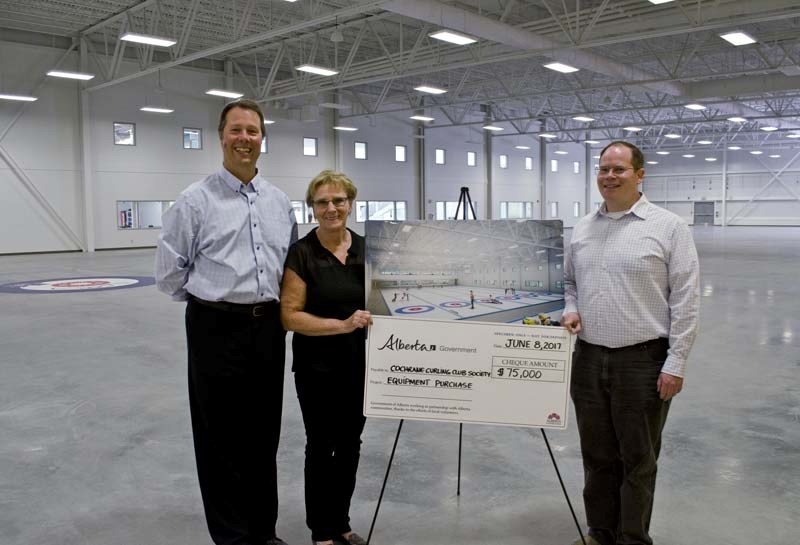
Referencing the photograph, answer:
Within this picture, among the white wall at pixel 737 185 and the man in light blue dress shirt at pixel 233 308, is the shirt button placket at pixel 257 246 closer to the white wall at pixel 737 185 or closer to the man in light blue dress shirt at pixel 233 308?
the man in light blue dress shirt at pixel 233 308

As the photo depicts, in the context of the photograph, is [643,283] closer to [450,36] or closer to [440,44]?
[450,36]

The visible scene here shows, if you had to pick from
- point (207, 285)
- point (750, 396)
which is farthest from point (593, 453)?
point (750, 396)

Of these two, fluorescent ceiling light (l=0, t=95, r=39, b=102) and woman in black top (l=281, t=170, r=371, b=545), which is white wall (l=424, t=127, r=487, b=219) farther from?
woman in black top (l=281, t=170, r=371, b=545)

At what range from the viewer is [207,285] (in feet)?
9.04

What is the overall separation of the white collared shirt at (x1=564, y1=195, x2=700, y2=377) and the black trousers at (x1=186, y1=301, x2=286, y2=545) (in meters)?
1.41

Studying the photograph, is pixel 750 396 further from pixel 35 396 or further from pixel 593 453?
pixel 35 396

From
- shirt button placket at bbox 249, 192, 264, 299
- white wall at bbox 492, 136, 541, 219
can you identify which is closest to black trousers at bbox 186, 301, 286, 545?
shirt button placket at bbox 249, 192, 264, 299

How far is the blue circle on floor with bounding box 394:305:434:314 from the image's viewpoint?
9.14ft

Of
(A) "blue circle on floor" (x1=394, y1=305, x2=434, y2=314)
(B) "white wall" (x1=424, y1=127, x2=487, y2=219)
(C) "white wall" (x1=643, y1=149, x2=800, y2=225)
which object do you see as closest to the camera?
(A) "blue circle on floor" (x1=394, y1=305, x2=434, y2=314)

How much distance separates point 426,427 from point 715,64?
22930 mm

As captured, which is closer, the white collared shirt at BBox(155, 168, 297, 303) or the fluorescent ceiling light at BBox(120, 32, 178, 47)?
the white collared shirt at BBox(155, 168, 297, 303)

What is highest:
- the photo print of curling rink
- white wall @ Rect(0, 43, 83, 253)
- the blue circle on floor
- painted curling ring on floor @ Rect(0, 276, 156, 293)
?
white wall @ Rect(0, 43, 83, 253)

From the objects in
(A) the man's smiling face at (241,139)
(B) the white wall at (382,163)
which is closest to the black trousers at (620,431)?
(A) the man's smiling face at (241,139)

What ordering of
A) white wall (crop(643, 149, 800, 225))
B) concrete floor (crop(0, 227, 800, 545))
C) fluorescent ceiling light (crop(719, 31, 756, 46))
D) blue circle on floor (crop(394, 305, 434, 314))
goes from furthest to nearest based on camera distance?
white wall (crop(643, 149, 800, 225))
fluorescent ceiling light (crop(719, 31, 756, 46))
concrete floor (crop(0, 227, 800, 545))
blue circle on floor (crop(394, 305, 434, 314))
